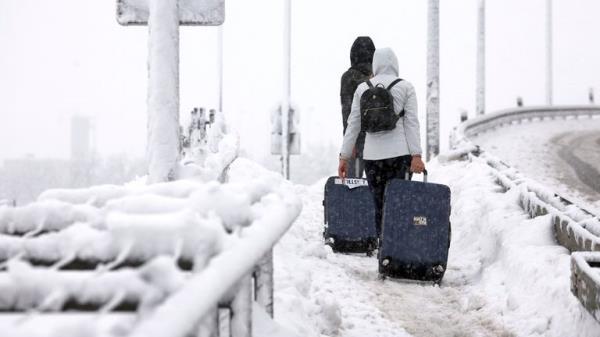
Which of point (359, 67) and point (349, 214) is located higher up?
point (359, 67)

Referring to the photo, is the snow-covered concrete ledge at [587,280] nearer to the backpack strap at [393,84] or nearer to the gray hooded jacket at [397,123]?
the gray hooded jacket at [397,123]

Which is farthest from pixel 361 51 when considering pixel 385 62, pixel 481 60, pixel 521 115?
pixel 481 60

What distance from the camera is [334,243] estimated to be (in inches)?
327

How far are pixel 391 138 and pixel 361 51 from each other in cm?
220

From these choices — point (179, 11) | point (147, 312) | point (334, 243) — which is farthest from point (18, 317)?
point (334, 243)

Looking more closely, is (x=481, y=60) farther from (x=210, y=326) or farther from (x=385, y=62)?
(x=210, y=326)

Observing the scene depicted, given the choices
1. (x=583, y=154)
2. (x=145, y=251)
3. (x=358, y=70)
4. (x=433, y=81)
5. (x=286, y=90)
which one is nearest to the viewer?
(x=145, y=251)

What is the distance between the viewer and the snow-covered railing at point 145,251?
177 cm

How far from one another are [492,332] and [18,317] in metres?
4.05

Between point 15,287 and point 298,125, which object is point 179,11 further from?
point 298,125

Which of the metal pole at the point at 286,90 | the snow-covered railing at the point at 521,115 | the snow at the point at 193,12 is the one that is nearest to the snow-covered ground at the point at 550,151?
the snow-covered railing at the point at 521,115

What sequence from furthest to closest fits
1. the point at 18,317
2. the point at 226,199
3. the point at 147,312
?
1. the point at 226,199
2. the point at 18,317
3. the point at 147,312

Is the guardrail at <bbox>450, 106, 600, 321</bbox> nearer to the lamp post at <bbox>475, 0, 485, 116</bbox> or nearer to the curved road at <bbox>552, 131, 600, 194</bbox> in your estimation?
the curved road at <bbox>552, 131, 600, 194</bbox>

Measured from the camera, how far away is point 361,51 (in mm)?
8633
